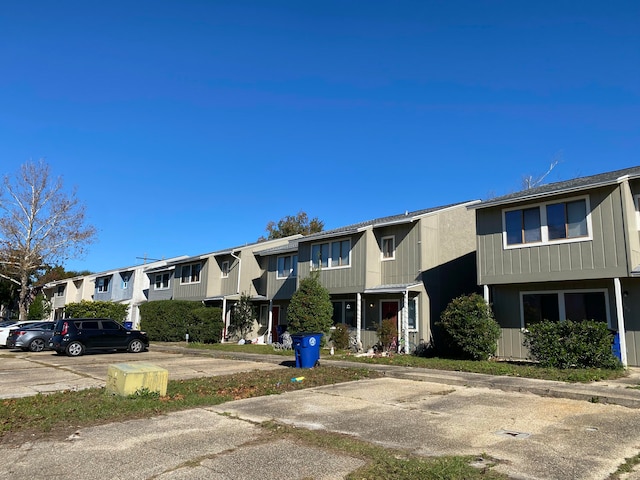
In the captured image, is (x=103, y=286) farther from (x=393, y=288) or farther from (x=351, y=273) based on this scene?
(x=393, y=288)

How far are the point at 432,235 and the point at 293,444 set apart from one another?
16054 mm

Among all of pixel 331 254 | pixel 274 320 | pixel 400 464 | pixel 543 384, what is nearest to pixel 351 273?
pixel 331 254

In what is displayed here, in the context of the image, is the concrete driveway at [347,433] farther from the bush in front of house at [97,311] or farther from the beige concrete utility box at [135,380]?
the bush in front of house at [97,311]

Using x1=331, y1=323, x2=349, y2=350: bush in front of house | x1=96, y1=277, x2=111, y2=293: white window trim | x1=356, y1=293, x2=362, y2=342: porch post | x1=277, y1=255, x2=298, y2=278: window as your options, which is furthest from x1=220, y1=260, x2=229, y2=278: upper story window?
x1=96, y1=277, x2=111, y2=293: white window trim

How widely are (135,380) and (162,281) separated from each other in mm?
31594

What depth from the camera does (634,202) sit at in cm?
1464

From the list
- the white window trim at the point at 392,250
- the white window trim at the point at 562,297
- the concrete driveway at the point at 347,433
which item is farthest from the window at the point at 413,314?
the concrete driveway at the point at 347,433

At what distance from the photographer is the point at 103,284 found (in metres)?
50.9

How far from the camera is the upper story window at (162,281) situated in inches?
1534

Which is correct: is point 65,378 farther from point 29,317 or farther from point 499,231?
point 29,317

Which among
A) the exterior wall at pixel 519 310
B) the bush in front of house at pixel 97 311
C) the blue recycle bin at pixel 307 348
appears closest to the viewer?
the blue recycle bin at pixel 307 348

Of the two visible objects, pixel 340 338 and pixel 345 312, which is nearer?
pixel 340 338

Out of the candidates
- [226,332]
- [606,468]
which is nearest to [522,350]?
[606,468]

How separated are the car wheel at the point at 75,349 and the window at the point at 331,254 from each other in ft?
37.4
